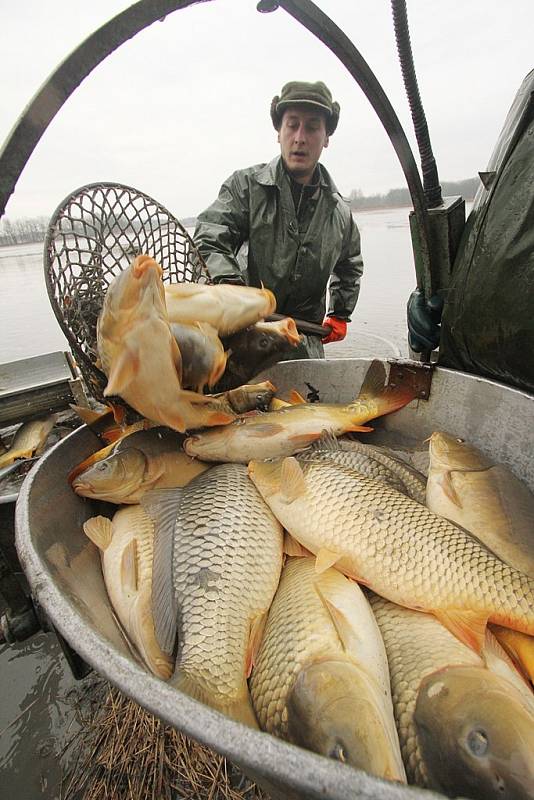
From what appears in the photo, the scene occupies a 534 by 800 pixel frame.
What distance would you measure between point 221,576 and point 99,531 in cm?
40

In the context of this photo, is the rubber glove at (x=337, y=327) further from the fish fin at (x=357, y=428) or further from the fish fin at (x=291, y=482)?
the fish fin at (x=291, y=482)

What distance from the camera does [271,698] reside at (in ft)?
2.84

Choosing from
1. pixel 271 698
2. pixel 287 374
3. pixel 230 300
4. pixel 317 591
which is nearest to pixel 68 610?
pixel 271 698

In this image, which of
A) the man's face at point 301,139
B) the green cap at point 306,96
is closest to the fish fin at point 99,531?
the man's face at point 301,139

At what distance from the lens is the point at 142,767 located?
1.41 metres

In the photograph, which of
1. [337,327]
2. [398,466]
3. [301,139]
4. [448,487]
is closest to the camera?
[448,487]

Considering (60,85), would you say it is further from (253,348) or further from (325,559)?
(325,559)

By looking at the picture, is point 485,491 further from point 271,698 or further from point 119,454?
point 119,454

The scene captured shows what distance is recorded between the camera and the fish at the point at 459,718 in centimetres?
68

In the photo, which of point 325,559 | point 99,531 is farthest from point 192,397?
point 325,559

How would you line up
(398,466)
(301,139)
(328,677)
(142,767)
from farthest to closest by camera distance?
1. (301,139)
2. (398,466)
3. (142,767)
4. (328,677)

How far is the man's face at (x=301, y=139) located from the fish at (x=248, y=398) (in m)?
1.98

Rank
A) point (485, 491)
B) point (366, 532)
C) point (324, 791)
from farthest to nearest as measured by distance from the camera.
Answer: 1. point (485, 491)
2. point (366, 532)
3. point (324, 791)

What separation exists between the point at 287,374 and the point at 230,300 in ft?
2.60
